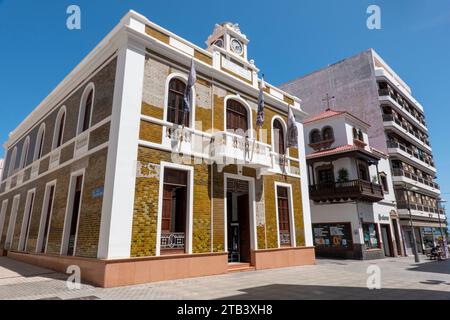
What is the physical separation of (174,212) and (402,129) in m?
29.9

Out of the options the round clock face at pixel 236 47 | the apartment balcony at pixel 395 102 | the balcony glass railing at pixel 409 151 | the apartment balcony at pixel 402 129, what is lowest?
the balcony glass railing at pixel 409 151

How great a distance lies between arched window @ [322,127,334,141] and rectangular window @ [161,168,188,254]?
16.8 meters

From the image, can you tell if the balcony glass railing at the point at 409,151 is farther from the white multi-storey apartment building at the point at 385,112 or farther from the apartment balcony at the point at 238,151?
the apartment balcony at the point at 238,151

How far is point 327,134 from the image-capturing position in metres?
24.4

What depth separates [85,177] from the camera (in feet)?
35.4

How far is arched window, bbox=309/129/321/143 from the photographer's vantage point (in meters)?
24.8

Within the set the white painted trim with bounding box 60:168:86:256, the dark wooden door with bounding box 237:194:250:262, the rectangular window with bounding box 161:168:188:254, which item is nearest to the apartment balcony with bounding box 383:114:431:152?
the dark wooden door with bounding box 237:194:250:262

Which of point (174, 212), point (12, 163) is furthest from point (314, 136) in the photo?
point (12, 163)

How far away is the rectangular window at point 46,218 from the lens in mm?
13082

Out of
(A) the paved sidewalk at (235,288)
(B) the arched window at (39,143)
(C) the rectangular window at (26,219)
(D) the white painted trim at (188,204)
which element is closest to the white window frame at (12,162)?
(B) the arched window at (39,143)

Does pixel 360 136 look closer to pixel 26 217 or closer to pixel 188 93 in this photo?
pixel 188 93

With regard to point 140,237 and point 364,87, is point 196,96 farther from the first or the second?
point 364,87

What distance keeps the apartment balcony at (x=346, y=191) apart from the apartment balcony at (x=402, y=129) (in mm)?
8986
